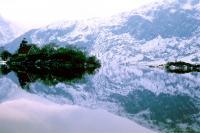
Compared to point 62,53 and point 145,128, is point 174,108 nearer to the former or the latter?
point 145,128

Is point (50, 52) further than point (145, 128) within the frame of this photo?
Yes

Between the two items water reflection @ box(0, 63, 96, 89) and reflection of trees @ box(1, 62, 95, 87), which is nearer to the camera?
water reflection @ box(0, 63, 96, 89)

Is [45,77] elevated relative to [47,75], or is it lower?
elevated

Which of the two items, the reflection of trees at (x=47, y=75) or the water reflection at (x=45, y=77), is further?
the reflection of trees at (x=47, y=75)

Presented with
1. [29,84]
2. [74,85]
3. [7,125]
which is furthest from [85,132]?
[74,85]

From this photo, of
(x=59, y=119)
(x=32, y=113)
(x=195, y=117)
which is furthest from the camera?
(x=195, y=117)

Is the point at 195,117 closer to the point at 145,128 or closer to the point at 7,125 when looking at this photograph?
the point at 145,128

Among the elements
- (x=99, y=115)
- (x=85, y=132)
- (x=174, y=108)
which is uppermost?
(x=85, y=132)

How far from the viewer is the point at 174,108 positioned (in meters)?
48.6

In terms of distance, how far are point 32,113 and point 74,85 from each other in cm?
4547

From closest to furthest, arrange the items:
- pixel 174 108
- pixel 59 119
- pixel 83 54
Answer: pixel 59 119, pixel 174 108, pixel 83 54

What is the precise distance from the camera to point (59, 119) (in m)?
32.4

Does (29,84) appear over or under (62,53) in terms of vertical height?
over

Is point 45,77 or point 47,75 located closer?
point 45,77
